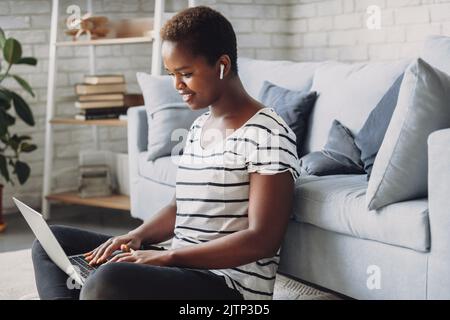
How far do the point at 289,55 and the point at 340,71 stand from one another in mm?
1608

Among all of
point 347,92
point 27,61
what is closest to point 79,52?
point 27,61

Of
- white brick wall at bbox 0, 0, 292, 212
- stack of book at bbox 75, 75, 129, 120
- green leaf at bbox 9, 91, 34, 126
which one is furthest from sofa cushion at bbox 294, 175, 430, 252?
white brick wall at bbox 0, 0, 292, 212

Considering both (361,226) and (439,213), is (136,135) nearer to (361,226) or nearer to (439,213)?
(361,226)

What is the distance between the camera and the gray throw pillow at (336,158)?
2.44m

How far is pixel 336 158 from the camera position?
2.48 meters

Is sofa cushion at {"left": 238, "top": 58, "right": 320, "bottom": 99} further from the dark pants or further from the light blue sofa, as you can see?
the dark pants

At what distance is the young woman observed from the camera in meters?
1.62

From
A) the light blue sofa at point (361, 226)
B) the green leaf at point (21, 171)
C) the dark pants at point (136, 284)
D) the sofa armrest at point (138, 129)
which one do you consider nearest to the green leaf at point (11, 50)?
the green leaf at point (21, 171)

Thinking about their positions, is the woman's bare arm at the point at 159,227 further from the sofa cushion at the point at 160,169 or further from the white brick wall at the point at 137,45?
the white brick wall at the point at 137,45

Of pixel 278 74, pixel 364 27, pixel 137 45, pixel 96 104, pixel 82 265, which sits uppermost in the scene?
pixel 364 27

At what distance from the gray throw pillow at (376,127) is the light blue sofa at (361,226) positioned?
0.08 meters

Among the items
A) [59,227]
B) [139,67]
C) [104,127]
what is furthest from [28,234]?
[59,227]

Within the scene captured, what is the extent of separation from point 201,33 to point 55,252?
65 centimetres
